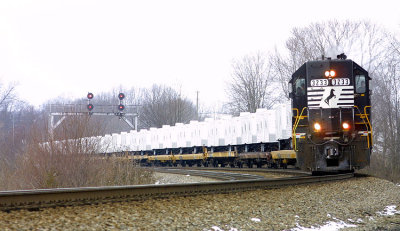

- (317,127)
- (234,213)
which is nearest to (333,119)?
(317,127)

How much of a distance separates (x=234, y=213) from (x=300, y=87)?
8502 mm

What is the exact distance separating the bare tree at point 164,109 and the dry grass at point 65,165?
5189 centimetres

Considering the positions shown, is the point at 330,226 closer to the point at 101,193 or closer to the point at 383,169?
the point at 101,193

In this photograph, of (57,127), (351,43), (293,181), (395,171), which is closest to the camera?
(293,181)

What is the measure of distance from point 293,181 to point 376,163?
16.2 m

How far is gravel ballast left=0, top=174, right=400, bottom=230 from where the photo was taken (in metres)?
5.89

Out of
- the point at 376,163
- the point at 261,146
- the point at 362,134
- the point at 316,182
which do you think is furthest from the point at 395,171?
the point at 316,182

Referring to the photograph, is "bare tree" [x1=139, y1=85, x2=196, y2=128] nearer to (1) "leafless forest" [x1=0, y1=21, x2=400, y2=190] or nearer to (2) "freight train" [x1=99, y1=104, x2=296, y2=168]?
(1) "leafless forest" [x1=0, y1=21, x2=400, y2=190]

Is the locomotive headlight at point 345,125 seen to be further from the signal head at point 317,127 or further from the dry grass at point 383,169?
the dry grass at point 383,169

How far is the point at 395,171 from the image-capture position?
25.0m

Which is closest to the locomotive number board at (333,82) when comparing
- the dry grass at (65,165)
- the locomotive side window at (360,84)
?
the locomotive side window at (360,84)

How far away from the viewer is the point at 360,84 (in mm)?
14820

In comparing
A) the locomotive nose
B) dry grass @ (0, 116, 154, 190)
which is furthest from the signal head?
dry grass @ (0, 116, 154, 190)

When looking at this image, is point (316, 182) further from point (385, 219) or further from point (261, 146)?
point (261, 146)
